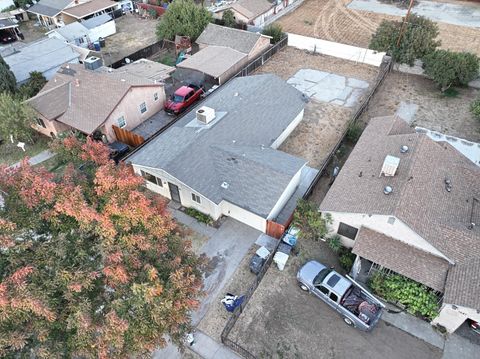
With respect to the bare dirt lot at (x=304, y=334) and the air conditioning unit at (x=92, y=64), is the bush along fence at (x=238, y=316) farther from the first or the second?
the air conditioning unit at (x=92, y=64)

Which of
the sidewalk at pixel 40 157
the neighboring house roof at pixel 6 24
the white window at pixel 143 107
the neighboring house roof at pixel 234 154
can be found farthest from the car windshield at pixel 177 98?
the neighboring house roof at pixel 6 24

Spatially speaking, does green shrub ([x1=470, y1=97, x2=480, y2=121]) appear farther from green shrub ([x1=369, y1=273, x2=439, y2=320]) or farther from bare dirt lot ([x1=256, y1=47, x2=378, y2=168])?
green shrub ([x1=369, y1=273, x2=439, y2=320])

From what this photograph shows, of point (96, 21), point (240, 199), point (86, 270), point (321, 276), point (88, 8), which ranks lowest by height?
point (321, 276)

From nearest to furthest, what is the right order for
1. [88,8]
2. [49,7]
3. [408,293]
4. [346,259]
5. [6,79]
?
[408,293] < [346,259] < [6,79] < [88,8] < [49,7]

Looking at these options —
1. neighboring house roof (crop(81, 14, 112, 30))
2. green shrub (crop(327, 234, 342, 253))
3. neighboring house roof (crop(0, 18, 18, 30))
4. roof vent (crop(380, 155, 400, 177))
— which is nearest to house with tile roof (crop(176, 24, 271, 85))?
neighboring house roof (crop(81, 14, 112, 30))

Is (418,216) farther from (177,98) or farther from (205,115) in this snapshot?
(177,98)

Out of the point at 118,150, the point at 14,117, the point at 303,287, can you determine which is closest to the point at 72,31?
the point at 14,117
